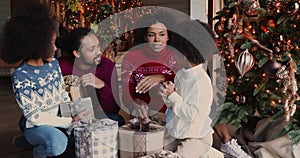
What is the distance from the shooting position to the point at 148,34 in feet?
Answer: 5.95

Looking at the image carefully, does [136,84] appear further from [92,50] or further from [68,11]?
[68,11]

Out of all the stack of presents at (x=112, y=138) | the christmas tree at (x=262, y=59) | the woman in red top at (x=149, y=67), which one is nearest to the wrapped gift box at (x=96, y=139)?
the stack of presents at (x=112, y=138)

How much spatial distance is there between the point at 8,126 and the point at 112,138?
1.78 meters

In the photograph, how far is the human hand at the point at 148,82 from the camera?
170 centimetres

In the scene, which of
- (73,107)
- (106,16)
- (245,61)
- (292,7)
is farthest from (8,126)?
(292,7)

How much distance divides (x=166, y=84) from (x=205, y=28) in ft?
1.38

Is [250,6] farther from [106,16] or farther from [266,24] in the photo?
[106,16]

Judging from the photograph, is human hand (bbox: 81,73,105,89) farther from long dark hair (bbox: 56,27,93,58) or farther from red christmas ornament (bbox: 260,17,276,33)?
red christmas ornament (bbox: 260,17,276,33)

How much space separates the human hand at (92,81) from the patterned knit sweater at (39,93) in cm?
23

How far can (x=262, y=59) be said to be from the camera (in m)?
1.81

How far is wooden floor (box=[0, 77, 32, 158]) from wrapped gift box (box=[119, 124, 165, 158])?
91 centimetres

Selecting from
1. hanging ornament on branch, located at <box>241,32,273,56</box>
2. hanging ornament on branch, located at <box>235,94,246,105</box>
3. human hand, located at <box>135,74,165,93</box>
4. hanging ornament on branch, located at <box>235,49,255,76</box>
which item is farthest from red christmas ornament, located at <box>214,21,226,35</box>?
human hand, located at <box>135,74,165,93</box>

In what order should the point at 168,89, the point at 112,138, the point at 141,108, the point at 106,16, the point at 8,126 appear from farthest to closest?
1. the point at 106,16
2. the point at 8,126
3. the point at 141,108
4. the point at 112,138
5. the point at 168,89

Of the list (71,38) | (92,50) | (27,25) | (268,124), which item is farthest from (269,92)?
(27,25)
